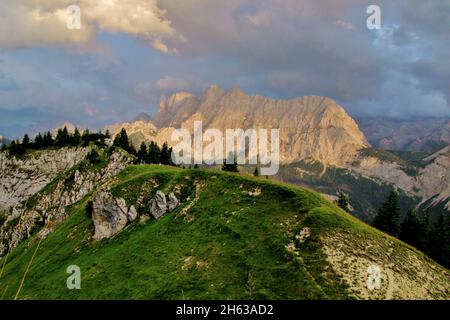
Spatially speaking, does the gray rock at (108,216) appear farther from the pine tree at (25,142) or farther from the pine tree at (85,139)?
the pine tree at (25,142)

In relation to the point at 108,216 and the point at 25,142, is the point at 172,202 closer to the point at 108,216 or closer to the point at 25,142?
the point at 108,216

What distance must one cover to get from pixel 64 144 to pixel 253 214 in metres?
124

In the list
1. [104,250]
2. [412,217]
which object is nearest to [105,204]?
[104,250]

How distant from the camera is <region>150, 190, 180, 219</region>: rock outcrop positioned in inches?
2869

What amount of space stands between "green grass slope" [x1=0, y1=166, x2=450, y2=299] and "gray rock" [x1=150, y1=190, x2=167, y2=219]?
162 centimetres

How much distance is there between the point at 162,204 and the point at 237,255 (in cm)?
2492

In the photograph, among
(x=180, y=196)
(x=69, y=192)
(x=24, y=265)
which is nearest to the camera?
(x=180, y=196)

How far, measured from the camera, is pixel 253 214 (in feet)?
204

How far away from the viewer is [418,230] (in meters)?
94.0

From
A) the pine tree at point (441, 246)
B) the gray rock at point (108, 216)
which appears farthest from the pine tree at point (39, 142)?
the pine tree at point (441, 246)

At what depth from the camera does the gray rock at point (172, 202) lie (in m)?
72.8

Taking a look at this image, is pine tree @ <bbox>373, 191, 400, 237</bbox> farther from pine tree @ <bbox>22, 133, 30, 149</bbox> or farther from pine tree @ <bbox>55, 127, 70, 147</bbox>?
pine tree @ <bbox>22, 133, 30, 149</bbox>

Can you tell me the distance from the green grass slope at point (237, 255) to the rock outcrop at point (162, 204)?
5.14 ft
